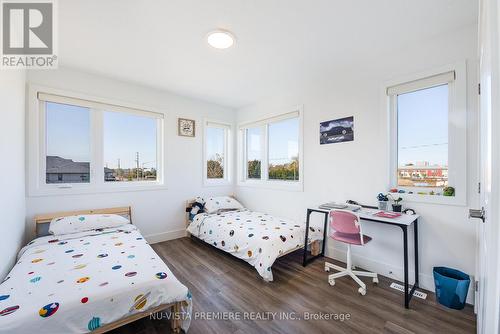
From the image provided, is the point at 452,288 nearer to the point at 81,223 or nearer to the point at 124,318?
the point at 124,318

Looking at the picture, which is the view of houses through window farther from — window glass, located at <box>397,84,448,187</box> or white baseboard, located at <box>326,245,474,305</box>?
window glass, located at <box>397,84,448,187</box>

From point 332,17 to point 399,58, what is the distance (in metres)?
1.15

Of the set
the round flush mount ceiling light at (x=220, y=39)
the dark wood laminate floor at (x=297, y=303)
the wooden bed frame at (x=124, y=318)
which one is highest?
the round flush mount ceiling light at (x=220, y=39)

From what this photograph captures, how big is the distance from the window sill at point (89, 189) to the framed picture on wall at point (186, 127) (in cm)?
104

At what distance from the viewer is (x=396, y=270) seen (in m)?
2.48

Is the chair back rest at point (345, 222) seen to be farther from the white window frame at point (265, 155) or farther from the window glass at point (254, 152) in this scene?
the window glass at point (254, 152)

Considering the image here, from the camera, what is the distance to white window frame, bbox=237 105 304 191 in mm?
3516

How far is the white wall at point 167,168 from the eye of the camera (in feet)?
9.43

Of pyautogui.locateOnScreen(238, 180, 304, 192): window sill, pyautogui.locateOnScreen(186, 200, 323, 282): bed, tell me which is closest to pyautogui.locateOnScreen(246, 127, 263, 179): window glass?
pyautogui.locateOnScreen(238, 180, 304, 192): window sill

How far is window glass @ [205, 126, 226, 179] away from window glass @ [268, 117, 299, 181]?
1.13 m

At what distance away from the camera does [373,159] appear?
268cm

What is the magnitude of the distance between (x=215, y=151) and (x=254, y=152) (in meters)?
0.85

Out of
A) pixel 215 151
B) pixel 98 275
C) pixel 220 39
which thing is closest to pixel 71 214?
pixel 98 275

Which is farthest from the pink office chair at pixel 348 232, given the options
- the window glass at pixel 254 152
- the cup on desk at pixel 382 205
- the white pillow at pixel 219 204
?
the window glass at pixel 254 152
